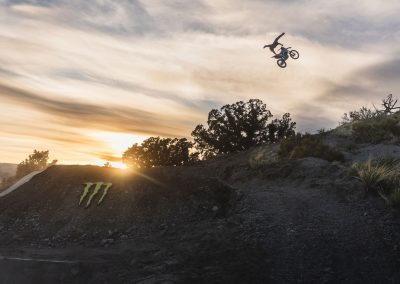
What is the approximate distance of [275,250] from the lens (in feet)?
35.4

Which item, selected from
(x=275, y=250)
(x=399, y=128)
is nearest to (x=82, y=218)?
(x=275, y=250)

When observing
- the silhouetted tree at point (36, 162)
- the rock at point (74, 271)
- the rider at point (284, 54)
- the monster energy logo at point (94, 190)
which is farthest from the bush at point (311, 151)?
the silhouetted tree at point (36, 162)

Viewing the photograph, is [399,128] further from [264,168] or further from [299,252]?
[299,252]

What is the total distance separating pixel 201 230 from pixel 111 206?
3.98 m

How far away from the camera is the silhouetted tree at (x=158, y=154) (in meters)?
29.4

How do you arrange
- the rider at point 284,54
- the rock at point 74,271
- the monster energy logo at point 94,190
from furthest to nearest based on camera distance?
the rider at point 284,54 → the monster energy logo at point 94,190 → the rock at point 74,271

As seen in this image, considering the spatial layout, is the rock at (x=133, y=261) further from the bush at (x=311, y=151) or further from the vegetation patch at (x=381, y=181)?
the bush at (x=311, y=151)

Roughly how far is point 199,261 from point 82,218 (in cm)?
553

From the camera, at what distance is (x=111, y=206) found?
1485 cm

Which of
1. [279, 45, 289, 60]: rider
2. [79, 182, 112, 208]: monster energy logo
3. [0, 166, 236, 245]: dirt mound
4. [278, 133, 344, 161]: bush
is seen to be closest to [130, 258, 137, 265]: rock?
[0, 166, 236, 245]: dirt mound

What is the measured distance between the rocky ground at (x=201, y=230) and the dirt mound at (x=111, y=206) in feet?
0.13

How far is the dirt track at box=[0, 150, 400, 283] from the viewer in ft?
33.5

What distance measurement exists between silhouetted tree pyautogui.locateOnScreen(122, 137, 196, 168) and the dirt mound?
464 inches

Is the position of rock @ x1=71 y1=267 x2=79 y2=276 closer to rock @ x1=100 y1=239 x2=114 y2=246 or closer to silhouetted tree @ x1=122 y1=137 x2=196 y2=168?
rock @ x1=100 y1=239 x2=114 y2=246
